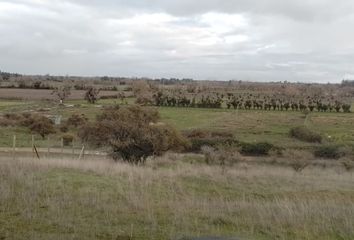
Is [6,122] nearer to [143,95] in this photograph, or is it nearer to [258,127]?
[258,127]

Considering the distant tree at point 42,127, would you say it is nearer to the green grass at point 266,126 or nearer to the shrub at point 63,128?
the shrub at point 63,128

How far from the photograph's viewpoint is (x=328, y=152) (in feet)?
179

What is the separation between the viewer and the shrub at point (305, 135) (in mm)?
66938

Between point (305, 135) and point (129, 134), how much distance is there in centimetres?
4433

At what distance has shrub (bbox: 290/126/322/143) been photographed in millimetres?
66938

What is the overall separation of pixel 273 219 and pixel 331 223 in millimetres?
921

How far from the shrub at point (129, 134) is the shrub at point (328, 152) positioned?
23.8 metres

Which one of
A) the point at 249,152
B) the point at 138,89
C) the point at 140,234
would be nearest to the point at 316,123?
the point at 249,152

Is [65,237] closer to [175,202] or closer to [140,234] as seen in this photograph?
[140,234]

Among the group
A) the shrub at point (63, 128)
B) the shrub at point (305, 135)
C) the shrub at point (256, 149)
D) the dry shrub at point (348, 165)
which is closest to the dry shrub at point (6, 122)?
the shrub at point (63, 128)

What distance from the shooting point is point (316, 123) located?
297 feet

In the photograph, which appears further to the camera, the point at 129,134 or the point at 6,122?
the point at 6,122

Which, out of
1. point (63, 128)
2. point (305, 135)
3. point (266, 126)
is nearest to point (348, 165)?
point (305, 135)

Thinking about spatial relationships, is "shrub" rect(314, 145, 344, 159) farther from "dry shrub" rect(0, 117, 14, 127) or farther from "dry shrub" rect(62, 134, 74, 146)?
"dry shrub" rect(0, 117, 14, 127)
